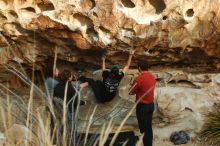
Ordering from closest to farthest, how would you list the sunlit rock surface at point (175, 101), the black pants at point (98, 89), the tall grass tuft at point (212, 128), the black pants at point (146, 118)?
the black pants at point (146, 118), the tall grass tuft at point (212, 128), the sunlit rock surface at point (175, 101), the black pants at point (98, 89)

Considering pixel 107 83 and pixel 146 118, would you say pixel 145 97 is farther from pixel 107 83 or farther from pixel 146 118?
pixel 107 83

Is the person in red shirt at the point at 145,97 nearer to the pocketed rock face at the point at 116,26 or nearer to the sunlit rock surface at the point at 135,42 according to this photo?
the sunlit rock surface at the point at 135,42

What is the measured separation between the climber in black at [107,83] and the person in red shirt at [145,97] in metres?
0.90

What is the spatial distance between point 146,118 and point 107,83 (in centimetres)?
124

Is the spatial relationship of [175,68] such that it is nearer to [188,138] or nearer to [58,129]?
[188,138]

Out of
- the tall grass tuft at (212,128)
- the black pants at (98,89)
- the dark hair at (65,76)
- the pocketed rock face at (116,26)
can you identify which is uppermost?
the pocketed rock face at (116,26)

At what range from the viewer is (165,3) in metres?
8.68

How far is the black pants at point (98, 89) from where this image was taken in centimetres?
939

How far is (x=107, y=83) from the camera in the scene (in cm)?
913

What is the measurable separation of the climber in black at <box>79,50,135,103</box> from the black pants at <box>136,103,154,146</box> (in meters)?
0.98

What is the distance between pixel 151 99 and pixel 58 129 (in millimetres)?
3820

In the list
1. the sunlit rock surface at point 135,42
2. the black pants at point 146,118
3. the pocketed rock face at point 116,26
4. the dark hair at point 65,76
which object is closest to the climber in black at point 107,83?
the sunlit rock surface at point 135,42

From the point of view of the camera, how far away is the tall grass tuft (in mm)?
8711

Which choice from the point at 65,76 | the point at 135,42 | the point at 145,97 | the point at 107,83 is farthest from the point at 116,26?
the point at 145,97
